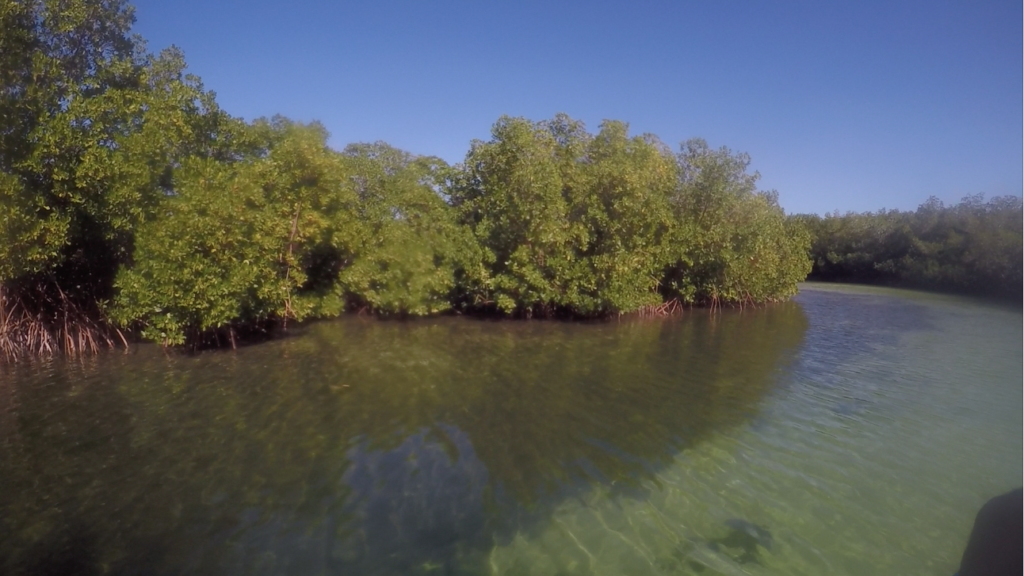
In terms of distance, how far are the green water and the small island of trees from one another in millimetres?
2372

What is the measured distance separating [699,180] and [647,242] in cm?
591

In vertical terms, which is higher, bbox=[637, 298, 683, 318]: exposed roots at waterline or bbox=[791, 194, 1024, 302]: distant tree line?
bbox=[791, 194, 1024, 302]: distant tree line

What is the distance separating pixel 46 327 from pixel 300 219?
7601 mm

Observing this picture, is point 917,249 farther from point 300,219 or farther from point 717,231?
point 300,219

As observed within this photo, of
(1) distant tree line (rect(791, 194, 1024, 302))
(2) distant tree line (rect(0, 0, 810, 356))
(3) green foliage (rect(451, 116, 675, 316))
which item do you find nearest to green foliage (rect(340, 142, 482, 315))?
(2) distant tree line (rect(0, 0, 810, 356))

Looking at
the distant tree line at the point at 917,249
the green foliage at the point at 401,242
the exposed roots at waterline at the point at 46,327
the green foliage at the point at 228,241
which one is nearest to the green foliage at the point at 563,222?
the green foliage at the point at 401,242

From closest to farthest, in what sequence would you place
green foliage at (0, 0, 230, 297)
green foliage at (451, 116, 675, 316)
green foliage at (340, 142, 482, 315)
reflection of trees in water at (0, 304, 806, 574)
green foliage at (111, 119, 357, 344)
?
1. reflection of trees in water at (0, 304, 806, 574)
2. green foliage at (0, 0, 230, 297)
3. green foliage at (111, 119, 357, 344)
4. green foliage at (340, 142, 482, 315)
5. green foliage at (451, 116, 675, 316)

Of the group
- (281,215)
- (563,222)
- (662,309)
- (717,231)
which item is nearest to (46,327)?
(281,215)

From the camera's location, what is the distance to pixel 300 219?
19516mm

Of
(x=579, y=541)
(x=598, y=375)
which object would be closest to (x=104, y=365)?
(x=598, y=375)

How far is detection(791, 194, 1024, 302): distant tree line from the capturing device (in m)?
27.5

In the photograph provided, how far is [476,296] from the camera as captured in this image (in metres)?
25.6

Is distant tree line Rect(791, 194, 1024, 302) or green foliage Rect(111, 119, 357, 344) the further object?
distant tree line Rect(791, 194, 1024, 302)

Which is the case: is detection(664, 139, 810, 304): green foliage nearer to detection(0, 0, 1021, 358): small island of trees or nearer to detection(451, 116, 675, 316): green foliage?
detection(0, 0, 1021, 358): small island of trees
